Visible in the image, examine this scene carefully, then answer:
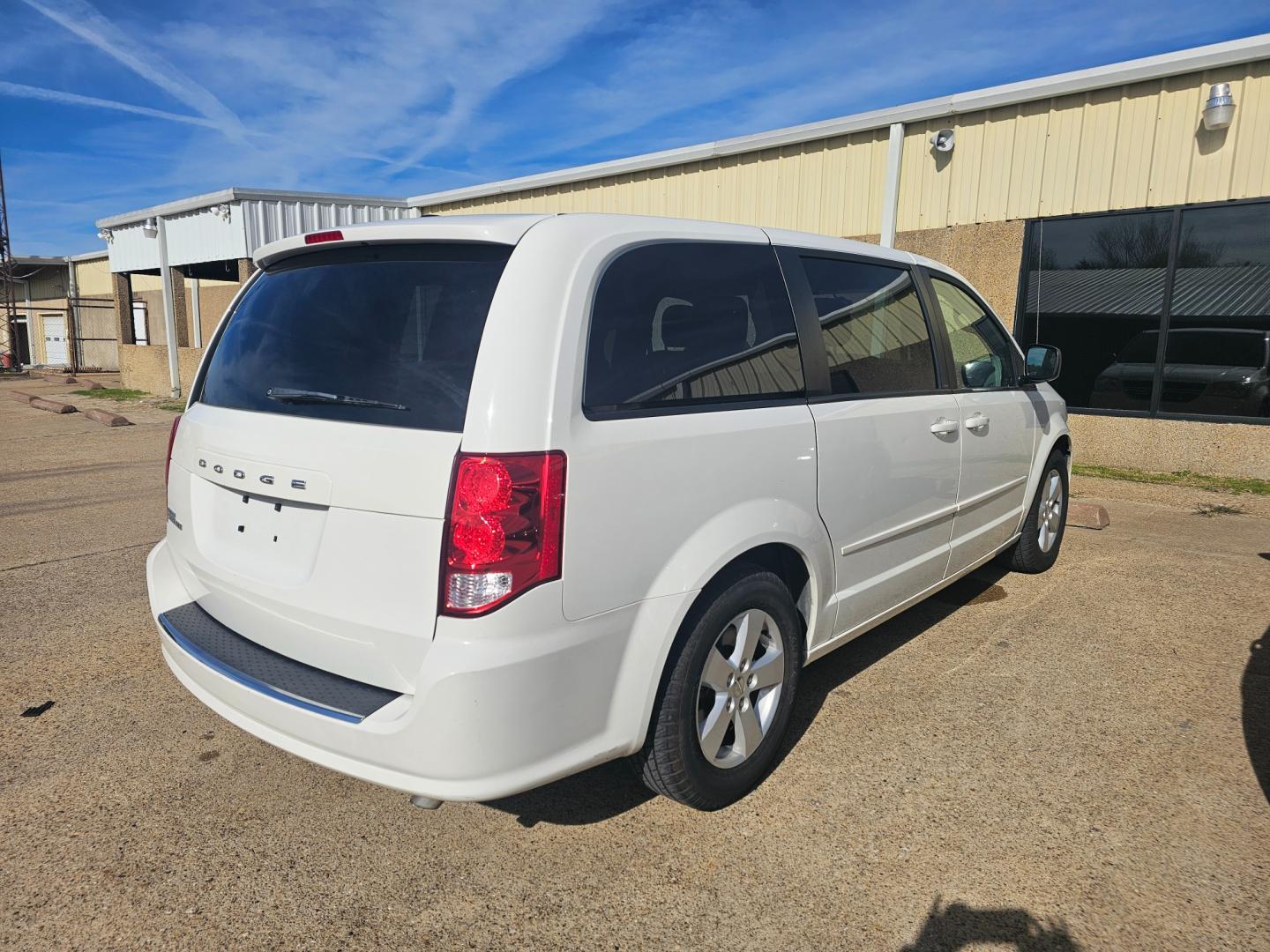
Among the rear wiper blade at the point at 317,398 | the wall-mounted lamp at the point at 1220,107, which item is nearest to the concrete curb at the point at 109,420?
the rear wiper blade at the point at 317,398

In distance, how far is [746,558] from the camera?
8.63 feet

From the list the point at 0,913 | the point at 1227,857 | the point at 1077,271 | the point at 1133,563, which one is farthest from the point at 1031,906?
the point at 1077,271

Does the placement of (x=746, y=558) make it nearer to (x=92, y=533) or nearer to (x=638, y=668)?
(x=638, y=668)

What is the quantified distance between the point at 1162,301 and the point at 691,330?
7789mm

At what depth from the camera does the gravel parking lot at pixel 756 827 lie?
7.13 feet

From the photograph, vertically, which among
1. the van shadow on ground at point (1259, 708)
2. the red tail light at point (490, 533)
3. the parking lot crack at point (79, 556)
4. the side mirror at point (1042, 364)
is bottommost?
the parking lot crack at point (79, 556)

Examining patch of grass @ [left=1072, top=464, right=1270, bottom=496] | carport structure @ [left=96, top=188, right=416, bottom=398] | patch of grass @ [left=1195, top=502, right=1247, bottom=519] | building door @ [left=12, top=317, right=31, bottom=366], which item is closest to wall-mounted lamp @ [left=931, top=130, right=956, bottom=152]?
patch of grass @ [left=1072, top=464, right=1270, bottom=496]

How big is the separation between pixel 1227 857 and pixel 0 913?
3392 mm

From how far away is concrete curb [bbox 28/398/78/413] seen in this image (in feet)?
49.0

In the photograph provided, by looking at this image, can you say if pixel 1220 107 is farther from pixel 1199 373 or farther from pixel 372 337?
pixel 372 337

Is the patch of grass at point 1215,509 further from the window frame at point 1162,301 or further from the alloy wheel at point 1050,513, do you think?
the alloy wheel at point 1050,513

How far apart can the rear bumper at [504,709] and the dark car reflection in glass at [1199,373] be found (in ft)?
26.5

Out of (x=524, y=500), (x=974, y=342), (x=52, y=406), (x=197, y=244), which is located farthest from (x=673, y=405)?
(x=197, y=244)

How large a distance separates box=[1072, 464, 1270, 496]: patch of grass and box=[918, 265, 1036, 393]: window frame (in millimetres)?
4460
